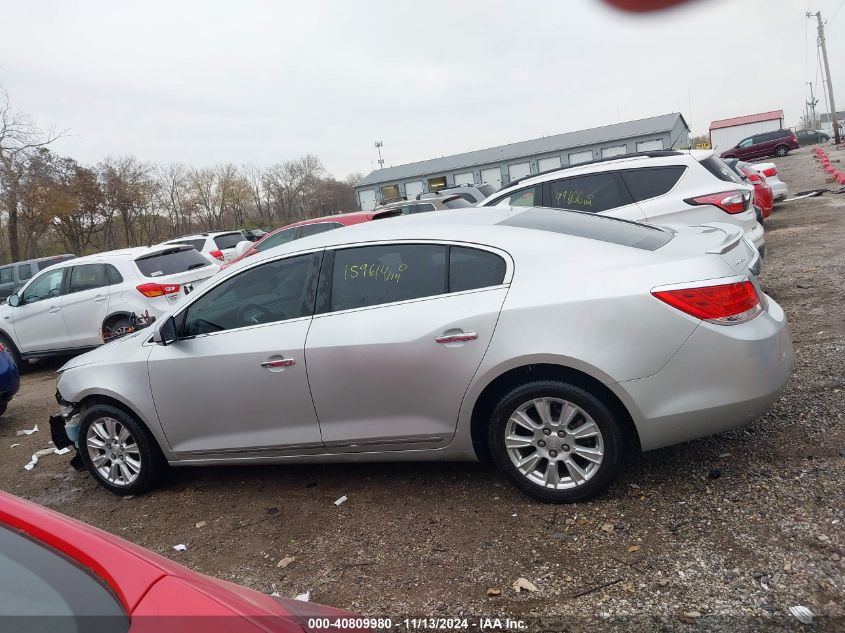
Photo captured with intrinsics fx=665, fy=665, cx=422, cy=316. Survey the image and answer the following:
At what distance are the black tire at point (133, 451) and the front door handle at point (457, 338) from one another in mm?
2233

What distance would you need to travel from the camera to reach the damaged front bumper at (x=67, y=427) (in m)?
4.68

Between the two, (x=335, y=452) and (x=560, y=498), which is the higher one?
(x=335, y=452)

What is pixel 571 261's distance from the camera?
11.4 ft

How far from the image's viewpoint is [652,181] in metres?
7.05

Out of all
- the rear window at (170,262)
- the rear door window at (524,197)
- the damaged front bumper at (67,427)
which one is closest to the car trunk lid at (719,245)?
the rear door window at (524,197)

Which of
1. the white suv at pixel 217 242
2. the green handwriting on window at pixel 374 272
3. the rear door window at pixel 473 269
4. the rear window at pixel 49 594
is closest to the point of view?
the rear window at pixel 49 594

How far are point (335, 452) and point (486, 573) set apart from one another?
1.23m

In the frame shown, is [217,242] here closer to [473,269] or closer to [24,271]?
[24,271]

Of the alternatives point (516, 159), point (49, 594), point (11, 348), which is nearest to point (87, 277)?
point (11, 348)

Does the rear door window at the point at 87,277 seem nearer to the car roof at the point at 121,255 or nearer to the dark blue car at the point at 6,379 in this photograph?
the car roof at the point at 121,255

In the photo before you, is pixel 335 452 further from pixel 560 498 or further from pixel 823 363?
pixel 823 363

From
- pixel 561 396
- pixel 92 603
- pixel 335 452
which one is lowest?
pixel 335 452

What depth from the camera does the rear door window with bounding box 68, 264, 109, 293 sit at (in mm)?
9016

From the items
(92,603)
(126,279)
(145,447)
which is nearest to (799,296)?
(145,447)
